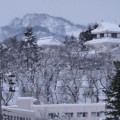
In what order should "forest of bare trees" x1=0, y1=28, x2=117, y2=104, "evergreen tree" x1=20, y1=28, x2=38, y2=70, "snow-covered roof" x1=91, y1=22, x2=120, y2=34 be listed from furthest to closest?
"snow-covered roof" x1=91, y1=22, x2=120, y2=34 → "evergreen tree" x1=20, y1=28, x2=38, y2=70 → "forest of bare trees" x1=0, y1=28, x2=117, y2=104

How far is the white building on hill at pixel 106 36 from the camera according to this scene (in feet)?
215

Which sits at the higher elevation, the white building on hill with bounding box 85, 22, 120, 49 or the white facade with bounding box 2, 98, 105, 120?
the white building on hill with bounding box 85, 22, 120, 49


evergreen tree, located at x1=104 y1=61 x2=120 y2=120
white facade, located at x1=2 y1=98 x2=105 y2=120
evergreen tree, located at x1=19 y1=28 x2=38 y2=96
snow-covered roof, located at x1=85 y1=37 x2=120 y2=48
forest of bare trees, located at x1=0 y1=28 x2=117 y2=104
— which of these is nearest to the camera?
evergreen tree, located at x1=104 y1=61 x2=120 y2=120

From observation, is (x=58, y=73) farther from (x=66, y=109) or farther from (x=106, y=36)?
(x=106, y=36)

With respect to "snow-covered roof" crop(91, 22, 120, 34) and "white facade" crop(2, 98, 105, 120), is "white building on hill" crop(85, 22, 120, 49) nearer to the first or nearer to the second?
"snow-covered roof" crop(91, 22, 120, 34)

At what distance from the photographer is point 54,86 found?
1603 inches

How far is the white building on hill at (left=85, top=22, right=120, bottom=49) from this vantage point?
6562 cm

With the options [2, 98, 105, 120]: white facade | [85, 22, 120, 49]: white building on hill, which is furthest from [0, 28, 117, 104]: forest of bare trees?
[85, 22, 120, 49]: white building on hill

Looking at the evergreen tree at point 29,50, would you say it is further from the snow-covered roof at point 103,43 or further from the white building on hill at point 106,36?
the snow-covered roof at point 103,43

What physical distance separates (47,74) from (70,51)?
21.2 feet

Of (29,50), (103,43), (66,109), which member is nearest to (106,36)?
(103,43)

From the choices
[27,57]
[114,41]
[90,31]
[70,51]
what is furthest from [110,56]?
[90,31]

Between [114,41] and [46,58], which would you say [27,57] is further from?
[114,41]

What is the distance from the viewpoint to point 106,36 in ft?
228
